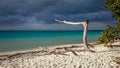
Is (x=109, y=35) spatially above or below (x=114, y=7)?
below

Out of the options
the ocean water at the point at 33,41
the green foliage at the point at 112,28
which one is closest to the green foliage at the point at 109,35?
the green foliage at the point at 112,28

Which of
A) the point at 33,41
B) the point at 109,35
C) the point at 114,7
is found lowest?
the point at 33,41

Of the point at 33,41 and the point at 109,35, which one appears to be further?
the point at 33,41

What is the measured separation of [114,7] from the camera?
15211mm

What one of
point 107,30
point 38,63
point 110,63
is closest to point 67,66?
point 38,63

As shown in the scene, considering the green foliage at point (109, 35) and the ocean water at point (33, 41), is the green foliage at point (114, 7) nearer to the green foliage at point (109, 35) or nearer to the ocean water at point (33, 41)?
the green foliage at point (109, 35)

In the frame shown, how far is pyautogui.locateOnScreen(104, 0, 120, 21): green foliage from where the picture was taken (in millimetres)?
15042

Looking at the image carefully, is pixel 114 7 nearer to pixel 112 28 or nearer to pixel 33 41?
pixel 112 28

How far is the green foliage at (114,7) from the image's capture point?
15042mm

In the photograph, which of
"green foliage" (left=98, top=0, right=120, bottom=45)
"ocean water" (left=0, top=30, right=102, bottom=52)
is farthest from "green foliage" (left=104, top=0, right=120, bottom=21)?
"ocean water" (left=0, top=30, right=102, bottom=52)

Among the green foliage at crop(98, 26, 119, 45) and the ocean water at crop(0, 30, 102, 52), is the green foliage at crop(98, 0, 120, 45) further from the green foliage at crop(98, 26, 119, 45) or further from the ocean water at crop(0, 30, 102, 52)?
the ocean water at crop(0, 30, 102, 52)

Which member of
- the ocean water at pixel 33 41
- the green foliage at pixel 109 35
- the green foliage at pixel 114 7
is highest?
the green foliage at pixel 114 7

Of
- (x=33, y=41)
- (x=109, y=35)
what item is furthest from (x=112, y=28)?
(x=33, y=41)

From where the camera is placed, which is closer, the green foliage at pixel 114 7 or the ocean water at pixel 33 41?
the green foliage at pixel 114 7
